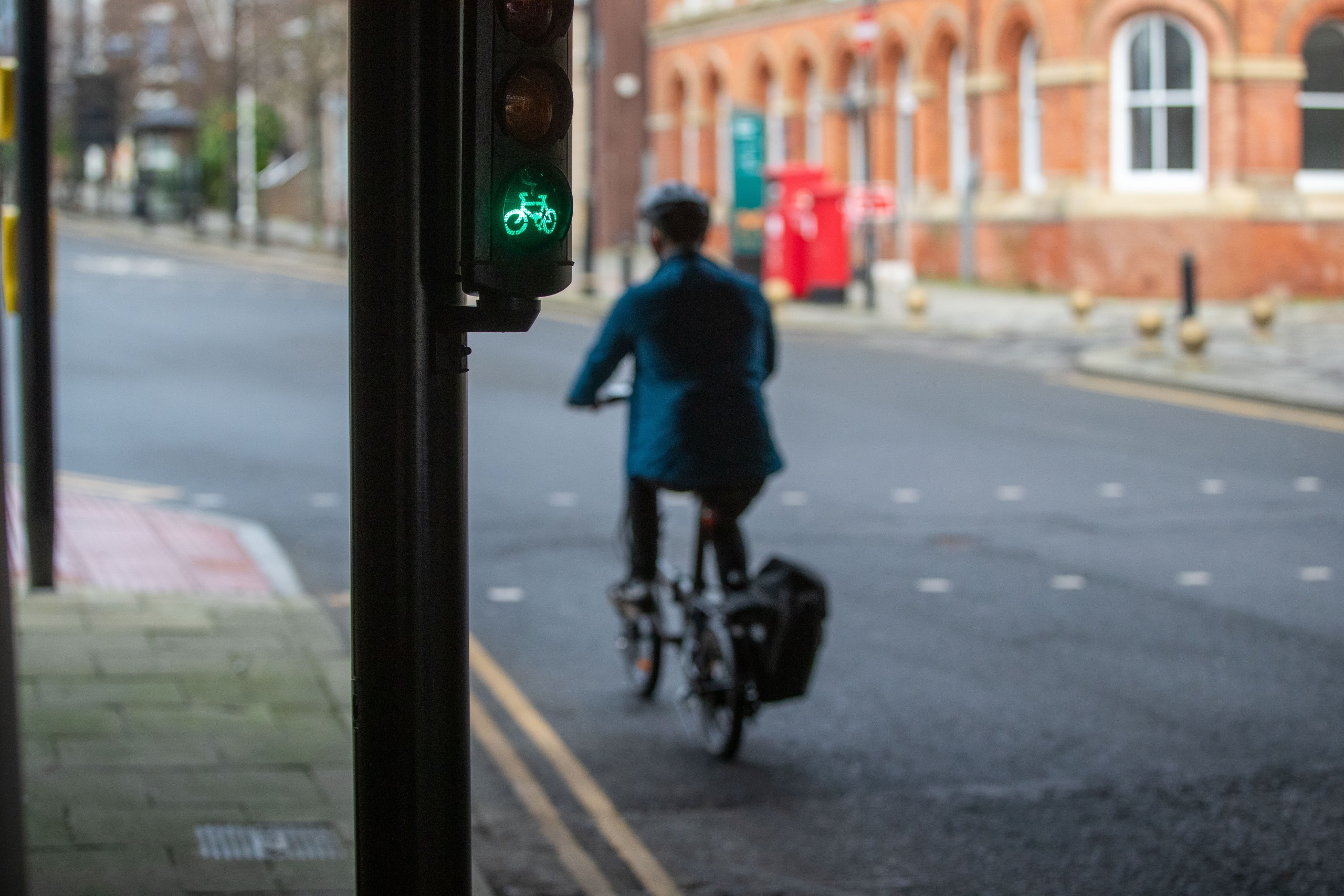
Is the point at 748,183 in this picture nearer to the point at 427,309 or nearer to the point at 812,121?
the point at 812,121

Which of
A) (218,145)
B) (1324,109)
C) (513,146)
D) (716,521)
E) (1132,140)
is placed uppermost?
(218,145)

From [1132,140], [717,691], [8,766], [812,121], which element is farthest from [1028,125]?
[8,766]

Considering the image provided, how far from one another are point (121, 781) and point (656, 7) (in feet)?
140

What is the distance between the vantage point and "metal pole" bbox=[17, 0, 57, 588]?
8.53 meters

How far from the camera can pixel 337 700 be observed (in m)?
6.80

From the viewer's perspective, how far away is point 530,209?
333 cm

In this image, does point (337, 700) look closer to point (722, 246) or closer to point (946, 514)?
point (946, 514)

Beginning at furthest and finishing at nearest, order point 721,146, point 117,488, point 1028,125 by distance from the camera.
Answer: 1. point 721,146
2. point 1028,125
3. point 117,488

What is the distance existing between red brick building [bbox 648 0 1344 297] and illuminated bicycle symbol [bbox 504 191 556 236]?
2554 centimetres

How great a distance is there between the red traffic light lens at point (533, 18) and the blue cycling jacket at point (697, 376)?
305 centimetres

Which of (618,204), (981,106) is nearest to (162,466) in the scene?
(981,106)

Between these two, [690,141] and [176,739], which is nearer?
[176,739]

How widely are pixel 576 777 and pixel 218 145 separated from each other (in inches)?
2445

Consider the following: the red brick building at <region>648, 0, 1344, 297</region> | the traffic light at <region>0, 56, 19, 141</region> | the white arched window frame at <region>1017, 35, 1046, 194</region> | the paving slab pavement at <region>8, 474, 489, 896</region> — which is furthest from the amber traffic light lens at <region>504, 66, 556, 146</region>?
the white arched window frame at <region>1017, 35, 1046, 194</region>
